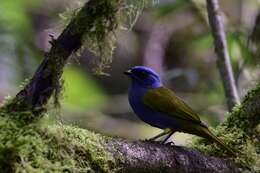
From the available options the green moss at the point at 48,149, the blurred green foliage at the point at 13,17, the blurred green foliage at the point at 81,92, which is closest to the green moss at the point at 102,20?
the green moss at the point at 48,149

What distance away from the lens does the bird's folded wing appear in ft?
11.7

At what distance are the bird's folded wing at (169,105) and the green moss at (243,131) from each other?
0.16 m

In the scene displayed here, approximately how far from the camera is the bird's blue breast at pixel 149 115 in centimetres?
358

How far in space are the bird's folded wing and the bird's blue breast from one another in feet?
0.08

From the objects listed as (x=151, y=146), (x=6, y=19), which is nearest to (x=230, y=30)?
(x=6, y=19)

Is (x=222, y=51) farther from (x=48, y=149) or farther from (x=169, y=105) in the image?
(x=48, y=149)

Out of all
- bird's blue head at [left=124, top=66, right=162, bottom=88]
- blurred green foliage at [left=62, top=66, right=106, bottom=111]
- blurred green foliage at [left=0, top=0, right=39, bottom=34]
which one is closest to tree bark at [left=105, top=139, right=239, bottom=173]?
bird's blue head at [left=124, top=66, right=162, bottom=88]

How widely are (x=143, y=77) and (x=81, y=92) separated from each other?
3036 millimetres

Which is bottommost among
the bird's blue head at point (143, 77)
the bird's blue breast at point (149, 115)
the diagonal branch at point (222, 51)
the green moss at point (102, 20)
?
the green moss at point (102, 20)

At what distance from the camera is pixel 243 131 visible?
11.4ft

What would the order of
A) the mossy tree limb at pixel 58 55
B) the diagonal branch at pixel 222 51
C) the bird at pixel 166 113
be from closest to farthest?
the mossy tree limb at pixel 58 55 → the bird at pixel 166 113 → the diagonal branch at pixel 222 51

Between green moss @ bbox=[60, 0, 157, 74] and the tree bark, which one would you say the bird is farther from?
green moss @ bbox=[60, 0, 157, 74]

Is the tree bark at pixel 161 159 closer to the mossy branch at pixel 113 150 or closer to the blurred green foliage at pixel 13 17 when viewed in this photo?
the mossy branch at pixel 113 150

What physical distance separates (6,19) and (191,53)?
347 centimetres
